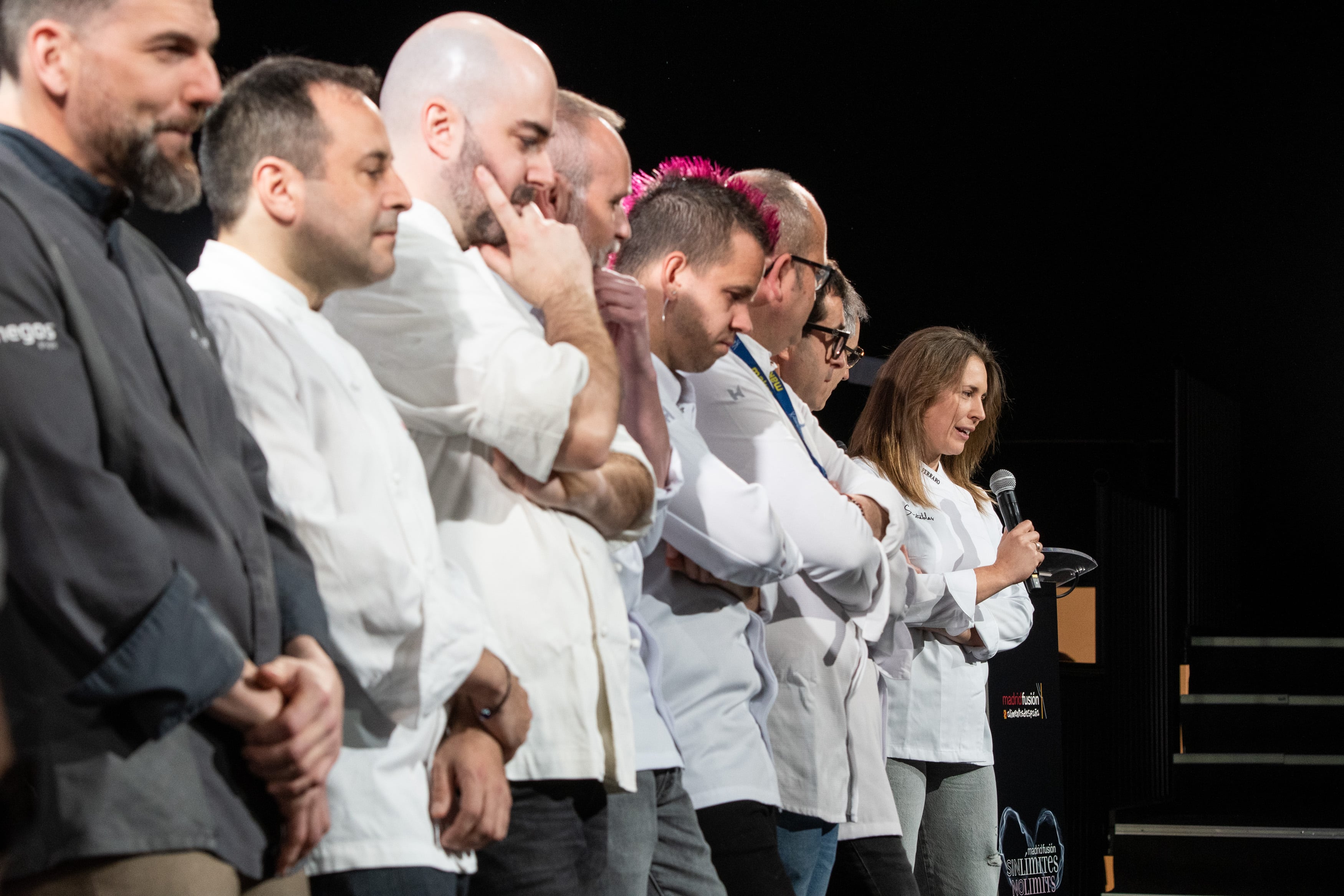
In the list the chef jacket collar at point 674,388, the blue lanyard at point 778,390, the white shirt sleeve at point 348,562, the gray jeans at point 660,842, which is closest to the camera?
the white shirt sleeve at point 348,562

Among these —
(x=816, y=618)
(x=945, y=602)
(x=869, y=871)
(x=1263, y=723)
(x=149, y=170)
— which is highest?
(x=149, y=170)

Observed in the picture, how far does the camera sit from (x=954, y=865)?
302 cm

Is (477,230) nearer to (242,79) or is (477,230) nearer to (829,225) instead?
(242,79)

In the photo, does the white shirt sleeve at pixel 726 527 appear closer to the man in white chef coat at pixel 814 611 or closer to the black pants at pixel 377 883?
the man in white chef coat at pixel 814 611

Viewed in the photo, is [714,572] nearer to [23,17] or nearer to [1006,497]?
[23,17]

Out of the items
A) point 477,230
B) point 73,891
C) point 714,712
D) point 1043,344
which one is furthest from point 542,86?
point 1043,344

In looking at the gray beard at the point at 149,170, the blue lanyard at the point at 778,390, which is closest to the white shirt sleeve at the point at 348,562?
the gray beard at the point at 149,170

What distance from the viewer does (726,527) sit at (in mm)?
1867

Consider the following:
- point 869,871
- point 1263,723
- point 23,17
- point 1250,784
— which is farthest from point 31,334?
point 1263,723

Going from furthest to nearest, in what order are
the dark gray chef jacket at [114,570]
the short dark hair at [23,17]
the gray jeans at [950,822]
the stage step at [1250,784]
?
the stage step at [1250,784] < the gray jeans at [950,822] < the short dark hair at [23,17] < the dark gray chef jacket at [114,570]

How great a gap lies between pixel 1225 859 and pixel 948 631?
6.07ft

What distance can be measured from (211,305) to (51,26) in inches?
11.2

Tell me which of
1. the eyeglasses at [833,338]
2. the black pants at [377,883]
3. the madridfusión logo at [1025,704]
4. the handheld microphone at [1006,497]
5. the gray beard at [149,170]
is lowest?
A: the madridfusión logo at [1025,704]

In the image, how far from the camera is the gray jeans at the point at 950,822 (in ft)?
9.82
